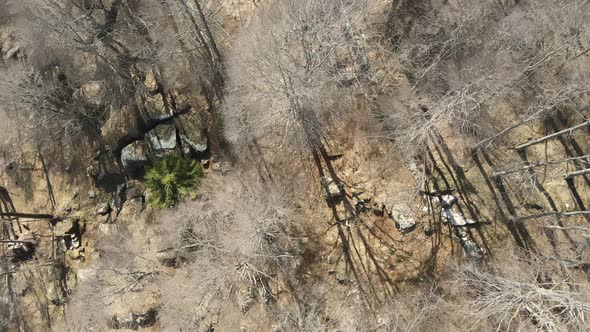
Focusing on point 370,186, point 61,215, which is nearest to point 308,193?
point 370,186

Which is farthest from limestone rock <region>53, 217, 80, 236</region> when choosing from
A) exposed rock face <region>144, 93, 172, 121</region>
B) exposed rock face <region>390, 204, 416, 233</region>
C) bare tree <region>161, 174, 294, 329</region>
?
exposed rock face <region>390, 204, 416, 233</region>

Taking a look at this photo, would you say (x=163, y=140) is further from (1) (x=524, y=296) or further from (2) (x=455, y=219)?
(1) (x=524, y=296)

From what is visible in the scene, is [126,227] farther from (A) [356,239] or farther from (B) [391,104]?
(B) [391,104]

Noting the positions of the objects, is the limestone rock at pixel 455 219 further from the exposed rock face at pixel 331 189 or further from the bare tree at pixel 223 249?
the bare tree at pixel 223 249

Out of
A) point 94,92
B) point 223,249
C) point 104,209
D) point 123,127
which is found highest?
point 94,92

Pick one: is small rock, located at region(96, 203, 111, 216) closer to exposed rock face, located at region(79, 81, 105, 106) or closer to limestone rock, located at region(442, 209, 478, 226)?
exposed rock face, located at region(79, 81, 105, 106)

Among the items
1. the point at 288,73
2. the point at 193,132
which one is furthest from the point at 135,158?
the point at 288,73

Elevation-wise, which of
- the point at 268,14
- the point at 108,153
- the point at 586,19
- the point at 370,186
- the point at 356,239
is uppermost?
the point at 268,14
